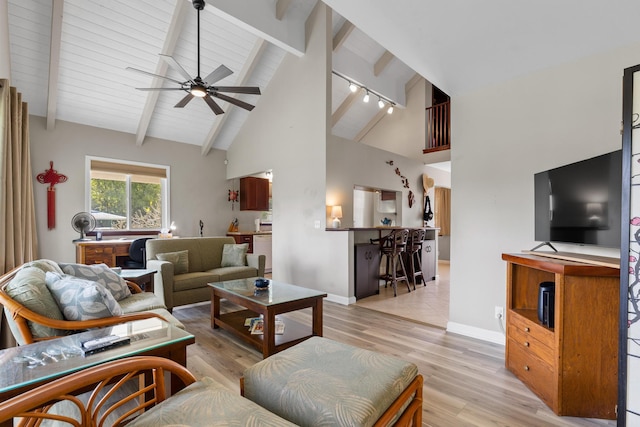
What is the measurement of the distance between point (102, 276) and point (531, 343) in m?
3.42

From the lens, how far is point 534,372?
6.80ft

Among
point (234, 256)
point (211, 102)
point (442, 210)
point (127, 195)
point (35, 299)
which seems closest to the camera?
point (35, 299)

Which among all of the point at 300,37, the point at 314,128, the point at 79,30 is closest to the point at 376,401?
the point at 314,128

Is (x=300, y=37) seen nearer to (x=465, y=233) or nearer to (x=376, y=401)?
(x=465, y=233)

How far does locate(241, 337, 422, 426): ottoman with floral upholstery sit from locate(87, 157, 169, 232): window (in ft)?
18.1

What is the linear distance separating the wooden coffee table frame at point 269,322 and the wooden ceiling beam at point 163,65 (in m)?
3.56

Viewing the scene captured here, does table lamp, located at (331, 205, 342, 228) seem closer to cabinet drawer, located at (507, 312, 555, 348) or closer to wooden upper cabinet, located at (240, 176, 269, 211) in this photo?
wooden upper cabinet, located at (240, 176, 269, 211)

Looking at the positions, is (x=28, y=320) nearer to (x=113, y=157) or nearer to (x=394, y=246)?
(x=394, y=246)

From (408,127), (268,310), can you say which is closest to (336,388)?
(268,310)

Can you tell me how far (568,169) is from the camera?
2.16 m

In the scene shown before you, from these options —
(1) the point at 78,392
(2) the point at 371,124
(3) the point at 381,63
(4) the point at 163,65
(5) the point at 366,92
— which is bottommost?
(1) the point at 78,392

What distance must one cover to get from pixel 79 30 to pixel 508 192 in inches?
220

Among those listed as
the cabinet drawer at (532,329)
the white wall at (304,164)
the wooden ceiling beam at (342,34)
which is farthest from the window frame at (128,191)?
the cabinet drawer at (532,329)

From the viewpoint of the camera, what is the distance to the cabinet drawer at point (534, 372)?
73.9 inches
